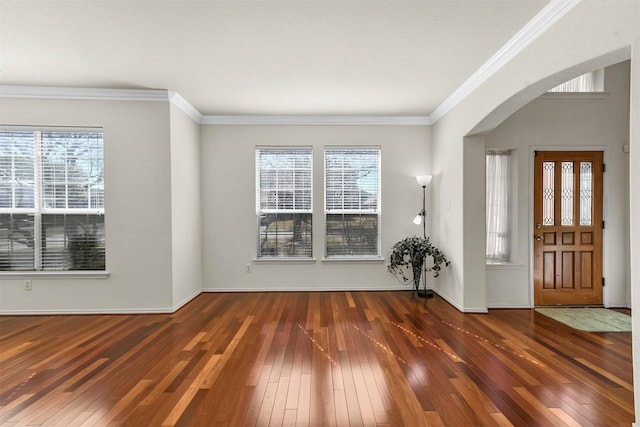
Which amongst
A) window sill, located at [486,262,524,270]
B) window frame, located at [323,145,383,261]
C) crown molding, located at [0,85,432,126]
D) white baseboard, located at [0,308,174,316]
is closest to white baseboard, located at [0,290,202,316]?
white baseboard, located at [0,308,174,316]

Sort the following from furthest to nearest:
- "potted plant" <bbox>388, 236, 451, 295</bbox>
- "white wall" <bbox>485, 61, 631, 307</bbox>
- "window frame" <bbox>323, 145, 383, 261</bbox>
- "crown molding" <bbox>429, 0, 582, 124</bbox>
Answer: "window frame" <bbox>323, 145, 383, 261</bbox>
"potted plant" <bbox>388, 236, 451, 295</bbox>
"white wall" <bbox>485, 61, 631, 307</bbox>
"crown molding" <bbox>429, 0, 582, 124</bbox>

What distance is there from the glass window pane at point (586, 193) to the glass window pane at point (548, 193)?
40cm

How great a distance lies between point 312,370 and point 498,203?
11.9 ft

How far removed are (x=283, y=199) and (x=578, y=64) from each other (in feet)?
13.6

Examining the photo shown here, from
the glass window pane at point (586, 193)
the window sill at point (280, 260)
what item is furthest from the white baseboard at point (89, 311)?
the glass window pane at point (586, 193)

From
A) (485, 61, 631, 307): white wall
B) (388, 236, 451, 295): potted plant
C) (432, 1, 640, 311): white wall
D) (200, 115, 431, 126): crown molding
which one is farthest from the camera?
(200, 115, 431, 126): crown molding

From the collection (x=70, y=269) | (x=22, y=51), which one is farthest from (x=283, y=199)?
(x=22, y=51)

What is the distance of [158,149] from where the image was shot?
4352mm

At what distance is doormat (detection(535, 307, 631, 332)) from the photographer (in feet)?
12.5

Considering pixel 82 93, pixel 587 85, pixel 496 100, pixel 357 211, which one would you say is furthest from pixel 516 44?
pixel 82 93

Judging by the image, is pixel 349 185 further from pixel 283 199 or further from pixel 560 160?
pixel 560 160

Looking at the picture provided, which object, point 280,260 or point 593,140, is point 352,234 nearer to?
point 280,260

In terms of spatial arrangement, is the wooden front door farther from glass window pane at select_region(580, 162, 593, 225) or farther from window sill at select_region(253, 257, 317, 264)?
window sill at select_region(253, 257, 317, 264)

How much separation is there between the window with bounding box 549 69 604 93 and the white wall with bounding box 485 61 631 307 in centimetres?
7
